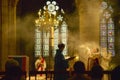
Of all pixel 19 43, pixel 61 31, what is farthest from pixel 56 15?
pixel 19 43

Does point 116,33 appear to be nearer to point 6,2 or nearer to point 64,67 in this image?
point 6,2

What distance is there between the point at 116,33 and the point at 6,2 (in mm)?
6845

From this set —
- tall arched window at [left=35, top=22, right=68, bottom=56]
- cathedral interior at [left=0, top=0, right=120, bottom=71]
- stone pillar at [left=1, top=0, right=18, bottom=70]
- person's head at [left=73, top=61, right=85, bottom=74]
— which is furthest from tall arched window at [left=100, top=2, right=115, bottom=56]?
person's head at [left=73, top=61, right=85, bottom=74]

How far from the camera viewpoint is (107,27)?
27141 mm

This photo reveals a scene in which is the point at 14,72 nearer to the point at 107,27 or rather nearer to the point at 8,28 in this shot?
the point at 8,28

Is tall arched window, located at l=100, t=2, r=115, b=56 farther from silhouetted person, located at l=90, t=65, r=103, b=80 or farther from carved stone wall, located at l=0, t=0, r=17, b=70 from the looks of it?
silhouetted person, located at l=90, t=65, r=103, b=80

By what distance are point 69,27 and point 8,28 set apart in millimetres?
5034

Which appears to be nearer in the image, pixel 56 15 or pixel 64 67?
pixel 64 67

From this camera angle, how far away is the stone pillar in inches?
976

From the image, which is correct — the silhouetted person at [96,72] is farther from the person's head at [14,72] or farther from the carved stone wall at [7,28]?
the carved stone wall at [7,28]

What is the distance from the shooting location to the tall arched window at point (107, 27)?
2691 centimetres

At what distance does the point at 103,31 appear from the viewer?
2714 centimetres

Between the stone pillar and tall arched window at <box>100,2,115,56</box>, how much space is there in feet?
17.2

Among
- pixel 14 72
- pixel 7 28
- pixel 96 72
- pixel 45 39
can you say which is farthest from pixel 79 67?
pixel 45 39
